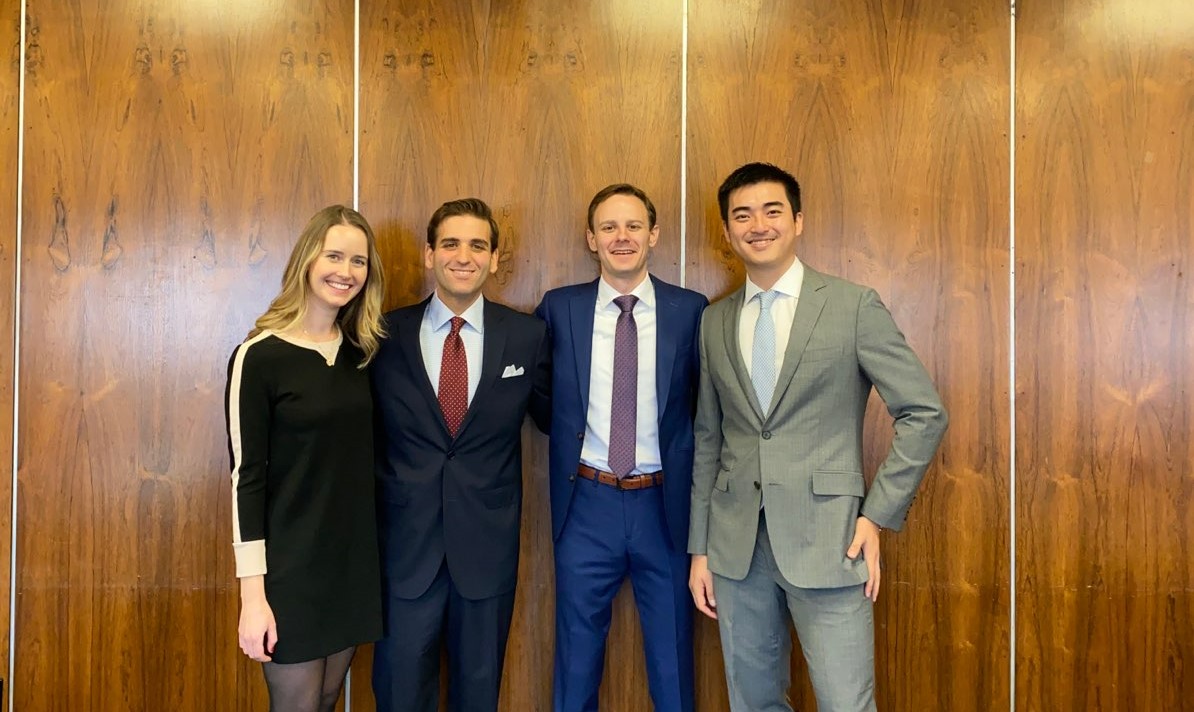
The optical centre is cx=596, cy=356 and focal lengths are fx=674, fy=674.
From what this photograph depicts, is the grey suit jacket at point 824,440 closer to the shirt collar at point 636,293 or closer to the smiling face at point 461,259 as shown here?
the shirt collar at point 636,293

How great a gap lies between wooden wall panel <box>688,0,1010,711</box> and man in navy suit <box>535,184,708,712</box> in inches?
19.1

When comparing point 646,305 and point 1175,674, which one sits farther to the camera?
point 1175,674

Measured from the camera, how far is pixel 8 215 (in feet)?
8.45

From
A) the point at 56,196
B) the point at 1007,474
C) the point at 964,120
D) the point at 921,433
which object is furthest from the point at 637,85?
the point at 56,196

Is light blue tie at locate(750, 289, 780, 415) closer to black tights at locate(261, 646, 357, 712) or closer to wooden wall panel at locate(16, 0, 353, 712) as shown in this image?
black tights at locate(261, 646, 357, 712)

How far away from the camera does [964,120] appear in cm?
260

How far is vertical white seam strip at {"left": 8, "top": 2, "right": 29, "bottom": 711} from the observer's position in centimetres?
254

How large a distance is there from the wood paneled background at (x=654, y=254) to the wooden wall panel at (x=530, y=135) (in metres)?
0.01

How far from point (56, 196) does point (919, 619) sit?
367cm

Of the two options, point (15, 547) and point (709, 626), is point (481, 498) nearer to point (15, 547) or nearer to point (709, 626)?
point (709, 626)

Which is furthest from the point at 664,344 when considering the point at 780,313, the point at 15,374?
the point at 15,374

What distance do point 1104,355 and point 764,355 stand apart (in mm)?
1578

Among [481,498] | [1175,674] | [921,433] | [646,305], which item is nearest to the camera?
[921,433]

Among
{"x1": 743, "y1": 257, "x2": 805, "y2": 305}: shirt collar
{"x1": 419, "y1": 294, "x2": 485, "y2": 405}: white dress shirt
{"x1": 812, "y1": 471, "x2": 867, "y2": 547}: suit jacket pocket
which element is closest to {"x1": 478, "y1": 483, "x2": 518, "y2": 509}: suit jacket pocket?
{"x1": 419, "y1": 294, "x2": 485, "y2": 405}: white dress shirt
